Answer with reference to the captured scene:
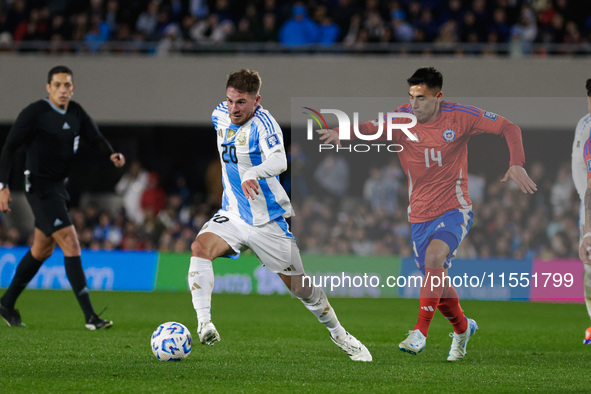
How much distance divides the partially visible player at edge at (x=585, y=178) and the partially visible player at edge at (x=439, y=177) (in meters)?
0.92

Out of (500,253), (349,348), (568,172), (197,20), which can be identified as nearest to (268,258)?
(349,348)

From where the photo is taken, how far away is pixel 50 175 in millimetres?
9148

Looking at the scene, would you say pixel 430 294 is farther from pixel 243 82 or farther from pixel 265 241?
pixel 243 82

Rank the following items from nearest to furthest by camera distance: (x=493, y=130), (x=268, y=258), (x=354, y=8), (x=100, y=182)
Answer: (x=268, y=258), (x=493, y=130), (x=354, y=8), (x=100, y=182)

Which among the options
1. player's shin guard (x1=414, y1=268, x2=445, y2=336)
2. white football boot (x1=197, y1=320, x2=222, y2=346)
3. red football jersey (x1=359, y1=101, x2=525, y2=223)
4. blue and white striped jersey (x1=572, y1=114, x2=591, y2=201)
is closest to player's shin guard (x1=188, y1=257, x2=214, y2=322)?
white football boot (x1=197, y1=320, x2=222, y2=346)

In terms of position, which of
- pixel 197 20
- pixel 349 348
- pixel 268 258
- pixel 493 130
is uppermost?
pixel 197 20

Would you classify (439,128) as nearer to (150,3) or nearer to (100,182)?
(150,3)

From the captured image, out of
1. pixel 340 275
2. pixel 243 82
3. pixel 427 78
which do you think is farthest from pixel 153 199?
pixel 243 82

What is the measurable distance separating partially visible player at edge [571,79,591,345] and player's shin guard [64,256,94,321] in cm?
472

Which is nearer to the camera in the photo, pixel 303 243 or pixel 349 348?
pixel 349 348

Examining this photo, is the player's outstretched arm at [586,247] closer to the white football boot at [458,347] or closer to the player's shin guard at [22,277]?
the white football boot at [458,347]

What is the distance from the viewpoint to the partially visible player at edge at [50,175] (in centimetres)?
905

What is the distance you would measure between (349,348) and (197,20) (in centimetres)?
1240

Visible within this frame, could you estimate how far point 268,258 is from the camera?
→ 6773 mm
